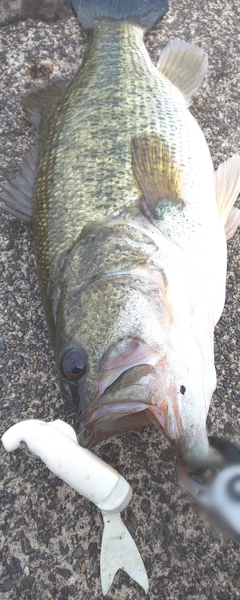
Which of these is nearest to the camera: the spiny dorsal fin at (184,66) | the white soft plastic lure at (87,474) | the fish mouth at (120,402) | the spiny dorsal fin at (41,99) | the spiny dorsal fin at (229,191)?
the fish mouth at (120,402)

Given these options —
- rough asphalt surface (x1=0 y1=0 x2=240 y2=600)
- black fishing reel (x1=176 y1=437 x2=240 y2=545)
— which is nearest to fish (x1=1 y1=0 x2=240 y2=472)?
black fishing reel (x1=176 y1=437 x2=240 y2=545)

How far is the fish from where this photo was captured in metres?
1.52

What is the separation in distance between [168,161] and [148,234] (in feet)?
1.58

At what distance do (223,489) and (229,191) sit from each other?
134 cm

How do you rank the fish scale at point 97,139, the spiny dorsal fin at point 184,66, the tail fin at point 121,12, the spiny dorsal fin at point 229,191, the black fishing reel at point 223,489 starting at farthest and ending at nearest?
the tail fin at point 121,12 < the spiny dorsal fin at point 184,66 < the spiny dorsal fin at point 229,191 < the fish scale at point 97,139 < the black fishing reel at point 223,489

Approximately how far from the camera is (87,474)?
1.55m

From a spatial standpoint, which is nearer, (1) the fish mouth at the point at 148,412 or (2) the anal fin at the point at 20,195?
(1) the fish mouth at the point at 148,412

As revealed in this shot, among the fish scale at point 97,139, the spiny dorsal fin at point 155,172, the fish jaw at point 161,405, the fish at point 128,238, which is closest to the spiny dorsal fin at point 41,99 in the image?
the fish at point 128,238

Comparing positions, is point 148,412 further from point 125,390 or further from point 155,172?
point 155,172

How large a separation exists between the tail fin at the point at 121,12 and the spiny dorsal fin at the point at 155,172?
50.1 inches

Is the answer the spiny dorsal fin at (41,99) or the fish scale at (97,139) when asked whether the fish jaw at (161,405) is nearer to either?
the fish scale at (97,139)

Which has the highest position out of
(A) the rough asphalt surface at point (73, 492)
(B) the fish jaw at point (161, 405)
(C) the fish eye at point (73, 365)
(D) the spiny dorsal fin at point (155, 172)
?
(D) the spiny dorsal fin at point (155, 172)

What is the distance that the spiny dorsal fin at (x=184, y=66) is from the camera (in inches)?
105

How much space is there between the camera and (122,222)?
183 cm
